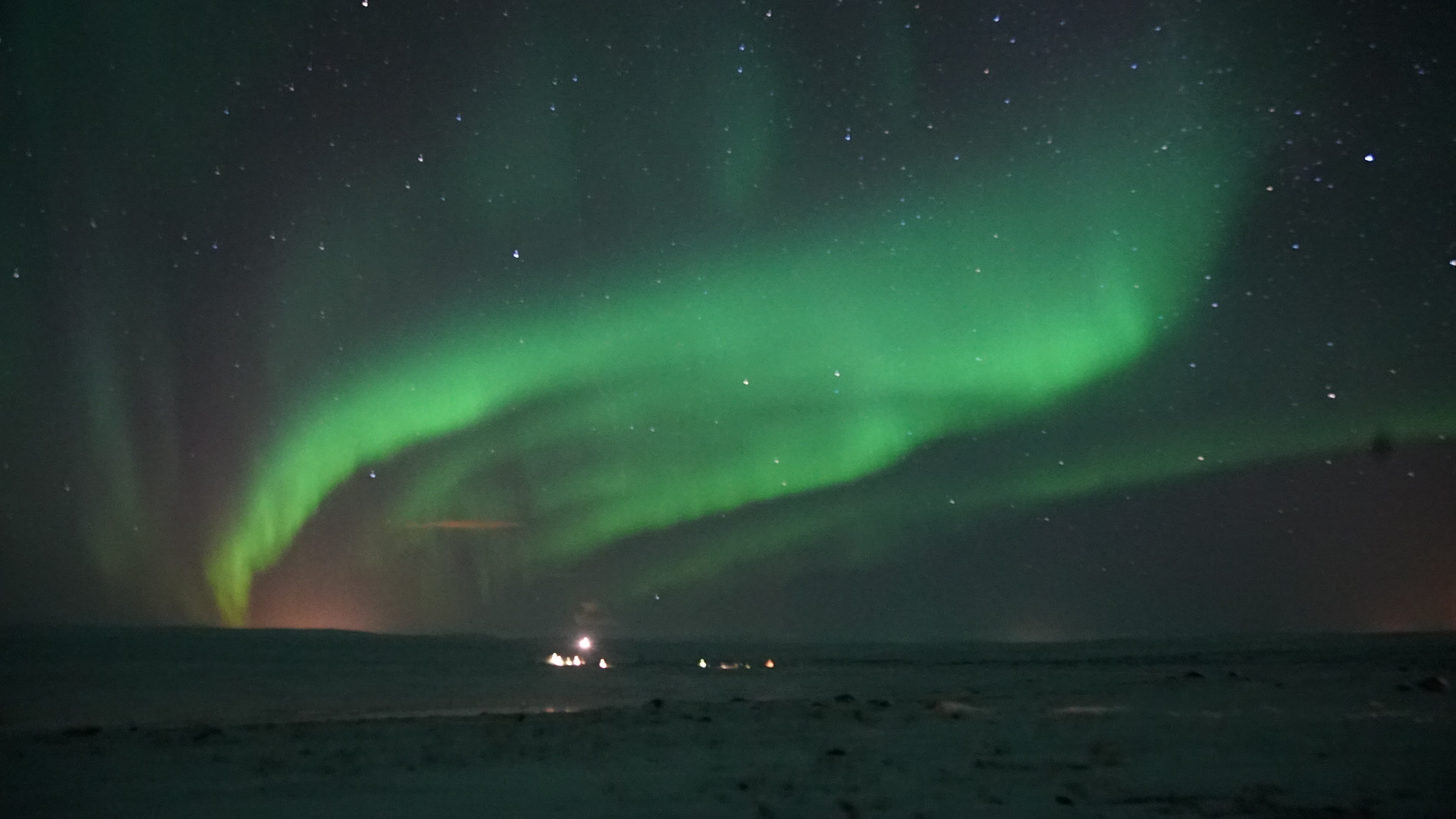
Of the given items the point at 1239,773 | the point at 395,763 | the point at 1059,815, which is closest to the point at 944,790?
the point at 1059,815

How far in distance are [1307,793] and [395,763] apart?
28.9 ft

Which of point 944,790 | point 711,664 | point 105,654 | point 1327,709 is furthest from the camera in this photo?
point 105,654

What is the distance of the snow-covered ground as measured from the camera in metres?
8.67

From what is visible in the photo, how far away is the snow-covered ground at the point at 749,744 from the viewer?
867cm

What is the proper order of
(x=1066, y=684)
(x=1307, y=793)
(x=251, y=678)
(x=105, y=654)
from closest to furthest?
(x=1307, y=793), (x=1066, y=684), (x=251, y=678), (x=105, y=654)

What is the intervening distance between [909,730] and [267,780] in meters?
7.45

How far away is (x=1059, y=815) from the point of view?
7.77 meters

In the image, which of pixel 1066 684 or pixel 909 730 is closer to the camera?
pixel 909 730

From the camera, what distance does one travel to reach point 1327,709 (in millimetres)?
14180

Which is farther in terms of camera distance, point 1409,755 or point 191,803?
point 1409,755

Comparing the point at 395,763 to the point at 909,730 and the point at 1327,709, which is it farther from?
the point at 1327,709

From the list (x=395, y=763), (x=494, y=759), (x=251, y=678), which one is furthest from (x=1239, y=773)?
(x=251, y=678)

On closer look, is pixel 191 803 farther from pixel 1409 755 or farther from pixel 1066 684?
pixel 1066 684

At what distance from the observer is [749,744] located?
39.8ft
